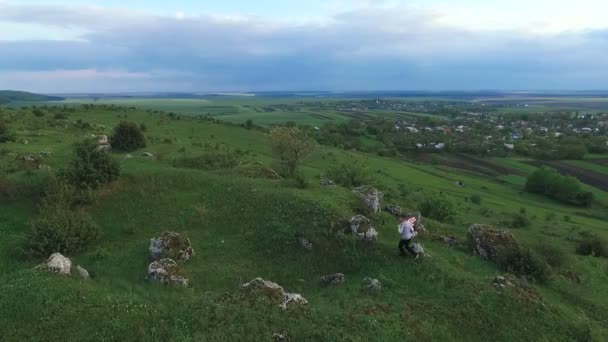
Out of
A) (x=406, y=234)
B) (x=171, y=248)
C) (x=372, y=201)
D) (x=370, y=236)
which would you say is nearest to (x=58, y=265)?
(x=171, y=248)

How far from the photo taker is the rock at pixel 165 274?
66.3 ft

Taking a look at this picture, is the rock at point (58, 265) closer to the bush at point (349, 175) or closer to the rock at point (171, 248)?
the rock at point (171, 248)

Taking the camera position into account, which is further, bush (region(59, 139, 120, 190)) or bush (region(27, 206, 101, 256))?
bush (region(59, 139, 120, 190))

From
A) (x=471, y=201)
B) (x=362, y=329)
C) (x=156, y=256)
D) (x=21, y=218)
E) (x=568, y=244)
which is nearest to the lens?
(x=362, y=329)

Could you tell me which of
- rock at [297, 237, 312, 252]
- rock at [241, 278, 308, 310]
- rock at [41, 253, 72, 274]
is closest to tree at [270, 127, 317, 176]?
rock at [297, 237, 312, 252]

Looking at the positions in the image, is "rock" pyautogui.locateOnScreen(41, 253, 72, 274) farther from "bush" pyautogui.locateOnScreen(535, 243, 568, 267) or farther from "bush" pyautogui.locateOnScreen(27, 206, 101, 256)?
"bush" pyautogui.locateOnScreen(535, 243, 568, 267)

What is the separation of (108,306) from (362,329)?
391 inches

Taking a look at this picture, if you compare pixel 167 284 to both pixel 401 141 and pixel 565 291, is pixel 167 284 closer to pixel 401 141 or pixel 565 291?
pixel 565 291

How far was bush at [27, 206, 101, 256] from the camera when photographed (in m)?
22.6

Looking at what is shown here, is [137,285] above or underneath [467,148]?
above

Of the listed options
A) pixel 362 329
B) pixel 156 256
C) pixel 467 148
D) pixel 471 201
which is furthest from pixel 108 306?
pixel 467 148

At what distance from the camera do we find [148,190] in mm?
31562

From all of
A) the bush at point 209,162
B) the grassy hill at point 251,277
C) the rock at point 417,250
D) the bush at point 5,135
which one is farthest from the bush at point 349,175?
the bush at point 5,135

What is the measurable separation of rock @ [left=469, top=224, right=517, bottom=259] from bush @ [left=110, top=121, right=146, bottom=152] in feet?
126
